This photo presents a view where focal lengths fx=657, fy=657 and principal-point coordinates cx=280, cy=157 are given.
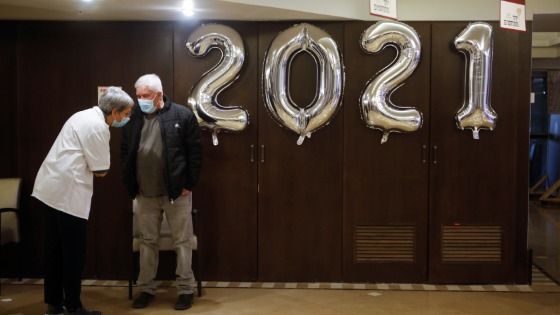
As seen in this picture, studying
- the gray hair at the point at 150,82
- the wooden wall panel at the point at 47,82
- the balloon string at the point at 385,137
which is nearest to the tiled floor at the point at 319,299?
the wooden wall panel at the point at 47,82

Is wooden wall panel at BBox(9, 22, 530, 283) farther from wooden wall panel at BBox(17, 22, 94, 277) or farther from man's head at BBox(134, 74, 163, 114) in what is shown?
man's head at BBox(134, 74, 163, 114)

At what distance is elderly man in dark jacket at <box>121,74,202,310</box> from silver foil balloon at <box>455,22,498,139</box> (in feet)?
6.54

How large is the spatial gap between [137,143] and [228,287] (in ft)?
4.32

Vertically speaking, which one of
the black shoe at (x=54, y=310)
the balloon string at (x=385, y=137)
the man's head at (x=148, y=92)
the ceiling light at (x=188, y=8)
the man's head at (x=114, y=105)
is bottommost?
the black shoe at (x=54, y=310)

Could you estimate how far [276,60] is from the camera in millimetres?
4840

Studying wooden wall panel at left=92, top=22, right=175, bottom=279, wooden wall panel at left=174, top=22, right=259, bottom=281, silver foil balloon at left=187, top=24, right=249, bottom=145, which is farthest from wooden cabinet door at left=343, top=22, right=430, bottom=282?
wooden wall panel at left=92, top=22, right=175, bottom=279

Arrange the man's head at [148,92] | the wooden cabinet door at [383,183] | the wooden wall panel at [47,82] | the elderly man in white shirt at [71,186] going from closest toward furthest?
the elderly man in white shirt at [71,186] < the man's head at [148,92] < the wooden cabinet door at [383,183] < the wooden wall panel at [47,82]

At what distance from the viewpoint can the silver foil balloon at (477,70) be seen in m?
4.78

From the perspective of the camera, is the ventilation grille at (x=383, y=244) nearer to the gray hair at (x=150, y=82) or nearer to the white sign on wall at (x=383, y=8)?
the white sign on wall at (x=383, y=8)

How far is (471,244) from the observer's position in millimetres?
4980

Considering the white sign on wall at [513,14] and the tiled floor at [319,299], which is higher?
the white sign on wall at [513,14]

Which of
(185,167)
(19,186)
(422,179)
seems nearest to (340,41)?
(422,179)

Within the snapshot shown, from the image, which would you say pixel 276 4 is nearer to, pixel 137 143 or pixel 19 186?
pixel 137 143

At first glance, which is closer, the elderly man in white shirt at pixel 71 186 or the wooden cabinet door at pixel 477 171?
the elderly man in white shirt at pixel 71 186
